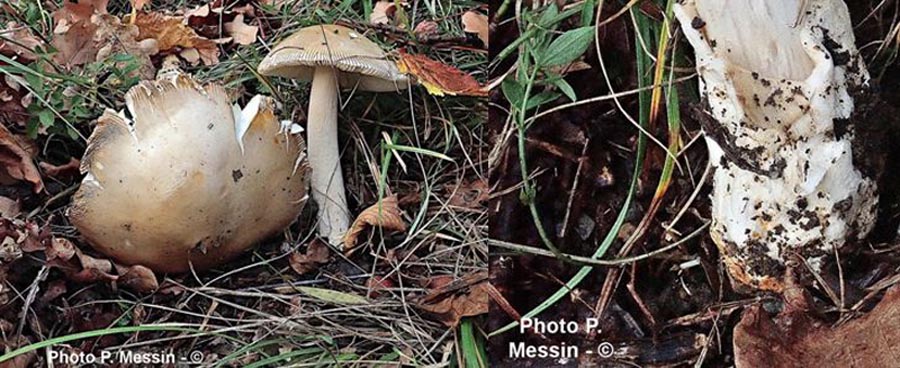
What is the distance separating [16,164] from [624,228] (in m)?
1.19

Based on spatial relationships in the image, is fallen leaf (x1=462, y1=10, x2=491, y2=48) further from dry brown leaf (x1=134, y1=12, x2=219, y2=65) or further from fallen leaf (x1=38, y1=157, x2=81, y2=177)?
fallen leaf (x1=38, y1=157, x2=81, y2=177)

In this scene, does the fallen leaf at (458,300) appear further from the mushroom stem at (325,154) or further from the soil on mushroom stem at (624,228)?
the mushroom stem at (325,154)

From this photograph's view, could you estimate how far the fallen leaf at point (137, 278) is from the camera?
157 cm

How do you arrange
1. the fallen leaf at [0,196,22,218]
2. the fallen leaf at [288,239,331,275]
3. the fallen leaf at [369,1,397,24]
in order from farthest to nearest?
1. the fallen leaf at [369,1,397,24]
2. the fallen leaf at [288,239,331,275]
3. the fallen leaf at [0,196,22,218]

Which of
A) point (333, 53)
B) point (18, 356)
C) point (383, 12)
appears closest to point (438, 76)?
point (333, 53)

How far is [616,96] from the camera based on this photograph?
5.05ft

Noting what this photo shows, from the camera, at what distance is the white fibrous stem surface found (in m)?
1.23

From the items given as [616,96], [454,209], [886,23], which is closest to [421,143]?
[454,209]

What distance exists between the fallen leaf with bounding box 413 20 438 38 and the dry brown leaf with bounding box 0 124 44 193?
0.86 metres

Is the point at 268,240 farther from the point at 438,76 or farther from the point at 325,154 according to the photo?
the point at 438,76

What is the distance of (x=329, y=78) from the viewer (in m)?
1.77

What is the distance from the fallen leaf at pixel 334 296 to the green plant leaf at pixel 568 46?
579mm

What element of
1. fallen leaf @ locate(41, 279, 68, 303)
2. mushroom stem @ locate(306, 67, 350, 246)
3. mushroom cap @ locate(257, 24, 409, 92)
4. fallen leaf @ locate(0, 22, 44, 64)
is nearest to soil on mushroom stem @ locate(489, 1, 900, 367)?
mushroom cap @ locate(257, 24, 409, 92)

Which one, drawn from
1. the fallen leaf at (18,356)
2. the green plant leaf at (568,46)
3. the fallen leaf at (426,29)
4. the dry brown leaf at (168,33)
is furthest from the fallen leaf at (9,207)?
the green plant leaf at (568,46)
